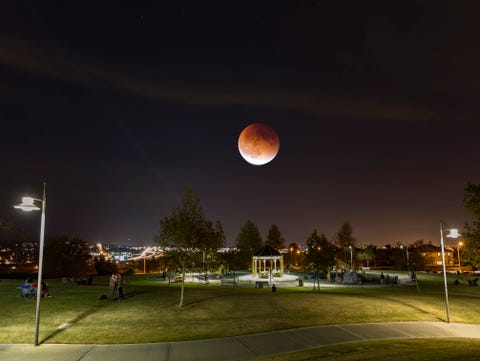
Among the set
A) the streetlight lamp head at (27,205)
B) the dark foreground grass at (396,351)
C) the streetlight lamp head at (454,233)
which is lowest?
the dark foreground grass at (396,351)

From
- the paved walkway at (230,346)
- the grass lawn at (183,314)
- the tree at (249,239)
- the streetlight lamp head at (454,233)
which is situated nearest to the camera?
the paved walkway at (230,346)

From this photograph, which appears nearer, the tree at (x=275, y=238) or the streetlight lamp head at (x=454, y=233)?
the streetlight lamp head at (x=454, y=233)

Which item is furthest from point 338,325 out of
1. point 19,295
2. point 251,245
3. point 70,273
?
point 251,245

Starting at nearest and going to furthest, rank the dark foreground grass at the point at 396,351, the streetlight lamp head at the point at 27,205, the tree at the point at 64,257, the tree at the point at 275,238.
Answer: the dark foreground grass at the point at 396,351 < the streetlight lamp head at the point at 27,205 < the tree at the point at 64,257 < the tree at the point at 275,238

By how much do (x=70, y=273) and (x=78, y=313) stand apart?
2039 inches

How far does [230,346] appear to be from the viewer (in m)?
13.4

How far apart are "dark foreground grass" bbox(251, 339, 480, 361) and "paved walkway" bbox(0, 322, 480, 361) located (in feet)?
2.38

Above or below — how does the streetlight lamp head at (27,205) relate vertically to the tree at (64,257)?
above

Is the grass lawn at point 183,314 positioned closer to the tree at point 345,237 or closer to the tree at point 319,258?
the tree at point 319,258

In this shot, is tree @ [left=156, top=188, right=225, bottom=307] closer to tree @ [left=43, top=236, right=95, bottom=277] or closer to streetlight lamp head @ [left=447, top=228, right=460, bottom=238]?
streetlight lamp head @ [left=447, top=228, right=460, bottom=238]

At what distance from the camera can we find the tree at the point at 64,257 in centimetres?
6506

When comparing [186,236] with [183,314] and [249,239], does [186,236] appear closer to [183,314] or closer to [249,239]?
[183,314]

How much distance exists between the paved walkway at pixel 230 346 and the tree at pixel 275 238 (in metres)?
84.0

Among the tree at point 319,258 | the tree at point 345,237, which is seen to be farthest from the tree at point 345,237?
the tree at point 319,258
